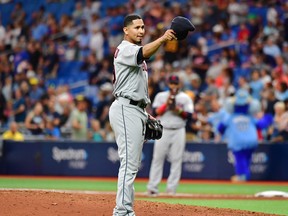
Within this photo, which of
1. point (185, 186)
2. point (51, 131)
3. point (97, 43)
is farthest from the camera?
point (97, 43)

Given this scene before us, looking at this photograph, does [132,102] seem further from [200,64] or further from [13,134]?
[200,64]

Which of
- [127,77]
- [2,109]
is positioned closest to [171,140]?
[127,77]

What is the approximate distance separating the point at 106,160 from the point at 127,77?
11331 millimetres

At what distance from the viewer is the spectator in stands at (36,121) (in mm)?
20656

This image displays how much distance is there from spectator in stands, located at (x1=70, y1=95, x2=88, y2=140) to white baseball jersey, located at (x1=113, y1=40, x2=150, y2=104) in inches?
445

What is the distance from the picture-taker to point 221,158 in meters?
19.2

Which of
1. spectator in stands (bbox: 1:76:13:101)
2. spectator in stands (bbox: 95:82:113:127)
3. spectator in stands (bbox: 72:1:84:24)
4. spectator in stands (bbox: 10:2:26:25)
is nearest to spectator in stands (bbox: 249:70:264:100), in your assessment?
spectator in stands (bbox: 95:82:113:127)

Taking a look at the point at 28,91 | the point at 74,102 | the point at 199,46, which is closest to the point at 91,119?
the point at 74,102

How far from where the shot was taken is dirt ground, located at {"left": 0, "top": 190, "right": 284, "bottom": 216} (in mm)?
9234

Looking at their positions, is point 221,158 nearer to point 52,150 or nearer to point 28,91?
point 52,150

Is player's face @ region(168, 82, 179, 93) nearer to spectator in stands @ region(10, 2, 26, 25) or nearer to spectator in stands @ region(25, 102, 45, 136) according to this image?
spectator in stands @ region(25, 102, 45, 136)

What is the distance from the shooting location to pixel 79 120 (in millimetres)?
20125

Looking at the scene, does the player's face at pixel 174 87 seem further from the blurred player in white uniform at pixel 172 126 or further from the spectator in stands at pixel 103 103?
the spectator in stands at pixel 103 103

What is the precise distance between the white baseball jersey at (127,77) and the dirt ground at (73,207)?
152 centimetres
